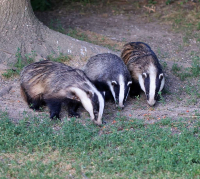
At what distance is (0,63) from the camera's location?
6477 mm

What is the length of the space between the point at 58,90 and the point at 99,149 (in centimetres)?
136

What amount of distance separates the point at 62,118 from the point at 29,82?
2.70 feet

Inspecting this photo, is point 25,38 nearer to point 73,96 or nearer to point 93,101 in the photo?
point 73,96

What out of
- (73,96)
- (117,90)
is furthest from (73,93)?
(117,90)

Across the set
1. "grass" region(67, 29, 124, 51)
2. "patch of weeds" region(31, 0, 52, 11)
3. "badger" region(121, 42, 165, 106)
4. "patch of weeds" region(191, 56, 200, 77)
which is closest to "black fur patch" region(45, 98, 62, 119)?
"badger" region(121, 42, 165, 106)

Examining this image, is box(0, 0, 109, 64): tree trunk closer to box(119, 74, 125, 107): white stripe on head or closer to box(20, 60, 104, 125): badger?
box(20, 60, 104, 125): badger

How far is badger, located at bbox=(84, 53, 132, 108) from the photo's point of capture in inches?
233

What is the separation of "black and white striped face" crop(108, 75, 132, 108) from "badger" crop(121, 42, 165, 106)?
330mm

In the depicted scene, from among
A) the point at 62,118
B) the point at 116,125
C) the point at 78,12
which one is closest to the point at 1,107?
the point at 62,118

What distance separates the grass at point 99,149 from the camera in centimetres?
375

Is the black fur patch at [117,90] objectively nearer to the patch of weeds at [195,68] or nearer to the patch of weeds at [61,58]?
the patch of weeds at [61,58]

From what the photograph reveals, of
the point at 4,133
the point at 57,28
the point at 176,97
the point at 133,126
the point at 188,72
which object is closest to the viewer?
the point at 4,133

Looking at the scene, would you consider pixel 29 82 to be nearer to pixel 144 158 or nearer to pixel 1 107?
pixel 1 107

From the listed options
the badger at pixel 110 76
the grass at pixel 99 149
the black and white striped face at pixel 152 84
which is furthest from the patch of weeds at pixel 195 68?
the grass at pixel 99 149
